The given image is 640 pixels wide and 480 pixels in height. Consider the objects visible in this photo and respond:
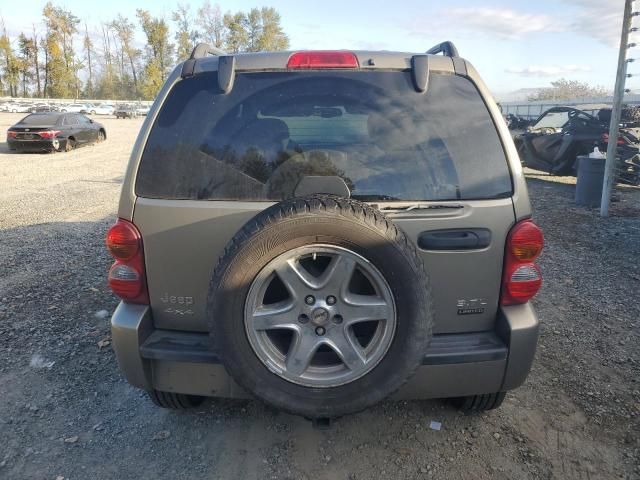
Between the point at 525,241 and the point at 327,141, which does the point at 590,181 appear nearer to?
the point at 525,241

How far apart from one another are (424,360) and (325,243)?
2.50ft

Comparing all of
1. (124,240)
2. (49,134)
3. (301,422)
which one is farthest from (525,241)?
(49,134)

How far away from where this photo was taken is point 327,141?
247 centimetres

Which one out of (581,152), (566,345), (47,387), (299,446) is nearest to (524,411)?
(566,345)

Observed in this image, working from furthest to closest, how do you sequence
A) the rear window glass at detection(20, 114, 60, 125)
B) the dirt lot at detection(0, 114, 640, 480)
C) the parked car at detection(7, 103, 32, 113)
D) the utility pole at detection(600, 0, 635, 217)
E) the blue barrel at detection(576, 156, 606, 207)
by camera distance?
1. the parked car at detection(7, 103, 32, 113)
2. the rear window glass at detection(20, 114, 60, 125)
3. the blue barrel at detection(576, 156, 606, 207)
4. the utility pole at detection(600, 0, 635, 217)
5. the dirt lot at detection(0, 114, 640, 480)

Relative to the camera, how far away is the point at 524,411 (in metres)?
3.07

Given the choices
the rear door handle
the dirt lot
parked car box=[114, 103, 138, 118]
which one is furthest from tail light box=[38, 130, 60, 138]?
parked car box=[114, 103, 138, 118]

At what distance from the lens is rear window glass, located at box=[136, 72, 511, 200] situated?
2.42 meters

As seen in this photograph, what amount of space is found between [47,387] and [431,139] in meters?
3.00

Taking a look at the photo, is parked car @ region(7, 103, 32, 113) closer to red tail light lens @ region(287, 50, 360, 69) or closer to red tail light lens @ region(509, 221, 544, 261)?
red tail light lens @ region(287, 50, 360, 69)

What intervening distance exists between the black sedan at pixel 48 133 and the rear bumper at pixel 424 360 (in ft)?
60.5

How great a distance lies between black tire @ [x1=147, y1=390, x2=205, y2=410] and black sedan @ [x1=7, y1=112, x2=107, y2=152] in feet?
59.7

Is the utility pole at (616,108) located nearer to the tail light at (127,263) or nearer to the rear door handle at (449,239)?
the rear door handle at (449,239)

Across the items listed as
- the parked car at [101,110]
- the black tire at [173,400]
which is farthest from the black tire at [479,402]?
the parked car at [101,110]
